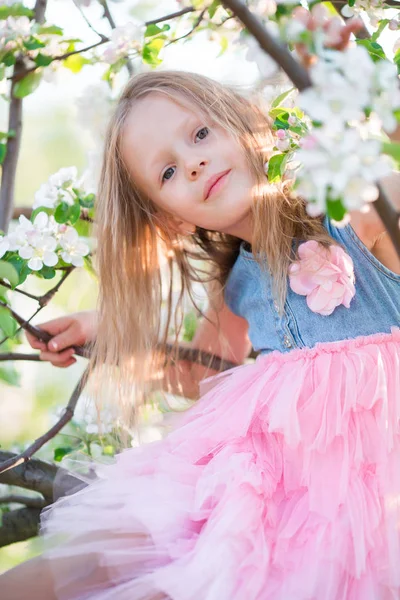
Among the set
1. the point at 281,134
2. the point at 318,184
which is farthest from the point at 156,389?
the point at 318,184

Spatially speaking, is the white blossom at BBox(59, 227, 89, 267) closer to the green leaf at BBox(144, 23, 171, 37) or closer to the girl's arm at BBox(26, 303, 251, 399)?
the girl's arm at BBox(26, 303, 251, 399)

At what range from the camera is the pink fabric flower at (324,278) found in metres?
1.42

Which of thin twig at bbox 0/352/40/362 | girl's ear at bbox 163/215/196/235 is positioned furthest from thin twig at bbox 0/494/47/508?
girl's ear at bbox 163/215/196/235

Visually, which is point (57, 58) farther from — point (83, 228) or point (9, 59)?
point (83, 228)

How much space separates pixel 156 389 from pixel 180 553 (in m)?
0.67

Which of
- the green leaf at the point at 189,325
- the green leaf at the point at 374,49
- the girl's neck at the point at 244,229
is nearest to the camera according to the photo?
the green leaf at the point at 374,49

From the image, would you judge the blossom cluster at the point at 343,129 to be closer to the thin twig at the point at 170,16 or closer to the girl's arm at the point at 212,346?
the thin twig at the point at 170,16

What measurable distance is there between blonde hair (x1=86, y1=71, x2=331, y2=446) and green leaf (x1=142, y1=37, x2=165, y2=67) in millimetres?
84

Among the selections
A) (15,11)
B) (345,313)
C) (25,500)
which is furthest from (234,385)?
(15,11)

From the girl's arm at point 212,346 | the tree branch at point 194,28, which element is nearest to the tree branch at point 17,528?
the girl's arm at point 212,346

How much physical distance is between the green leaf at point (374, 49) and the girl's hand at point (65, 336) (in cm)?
89

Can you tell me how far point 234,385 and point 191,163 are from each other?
43cm

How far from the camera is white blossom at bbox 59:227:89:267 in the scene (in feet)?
4.96

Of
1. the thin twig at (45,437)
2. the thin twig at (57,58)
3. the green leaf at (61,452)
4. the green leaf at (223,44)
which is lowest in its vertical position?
the green leaf at (61,452)
